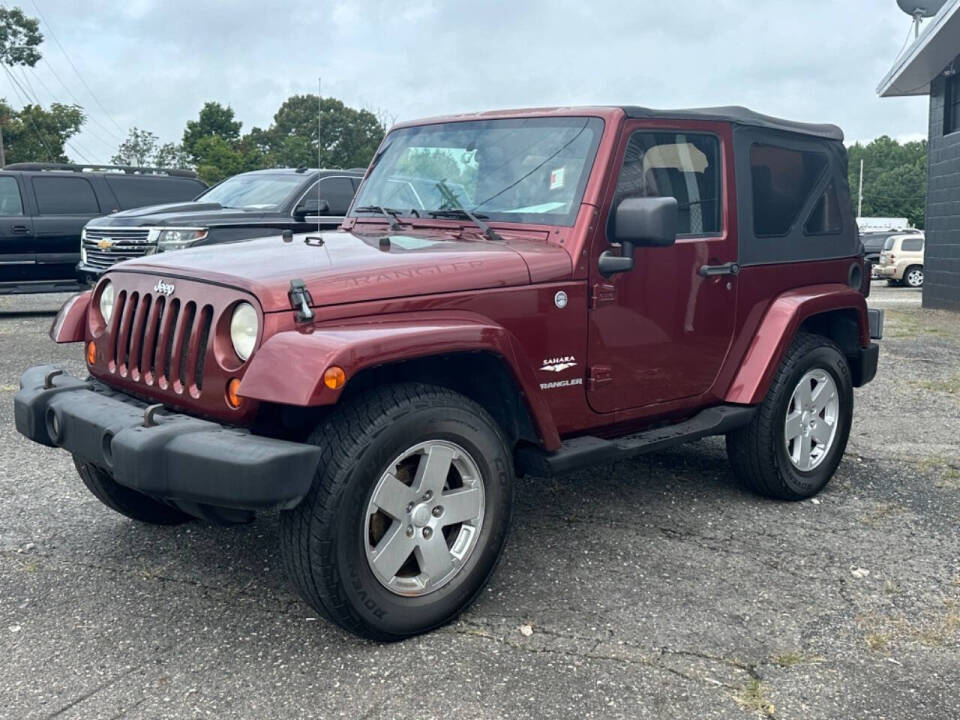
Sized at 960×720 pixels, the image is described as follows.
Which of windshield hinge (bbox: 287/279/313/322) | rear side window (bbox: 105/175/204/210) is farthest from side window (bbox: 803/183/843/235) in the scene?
rear side window (bbox: 105/175/204/210)

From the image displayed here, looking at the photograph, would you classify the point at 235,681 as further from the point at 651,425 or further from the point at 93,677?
the point at 651,425

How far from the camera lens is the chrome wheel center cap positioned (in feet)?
11.3

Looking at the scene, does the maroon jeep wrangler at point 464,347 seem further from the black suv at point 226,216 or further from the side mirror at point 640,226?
the black suv at point 226,216

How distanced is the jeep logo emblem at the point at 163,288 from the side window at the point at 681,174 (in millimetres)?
1812

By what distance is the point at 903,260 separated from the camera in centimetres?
2525

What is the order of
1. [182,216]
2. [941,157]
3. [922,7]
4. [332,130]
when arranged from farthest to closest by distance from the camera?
[332,130] → [922,7] → [941,157] → [182,216]

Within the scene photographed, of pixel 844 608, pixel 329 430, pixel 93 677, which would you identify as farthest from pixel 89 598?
pixel 844 608

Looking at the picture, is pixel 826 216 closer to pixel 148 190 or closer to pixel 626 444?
pixel 626 444

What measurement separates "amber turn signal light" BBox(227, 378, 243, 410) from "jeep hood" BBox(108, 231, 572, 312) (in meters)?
0.27

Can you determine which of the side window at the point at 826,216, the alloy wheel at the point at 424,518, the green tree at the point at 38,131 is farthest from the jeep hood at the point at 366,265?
the green tree at the point at 38,131

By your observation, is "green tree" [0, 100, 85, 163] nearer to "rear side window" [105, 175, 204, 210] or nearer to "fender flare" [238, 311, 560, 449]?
"rear side window" [105, 175, 204, 210]

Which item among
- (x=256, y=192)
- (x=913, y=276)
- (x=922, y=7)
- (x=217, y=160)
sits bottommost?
(x=913, y=276)

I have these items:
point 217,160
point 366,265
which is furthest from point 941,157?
point 217,160

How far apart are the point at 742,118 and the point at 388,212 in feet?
5.79
